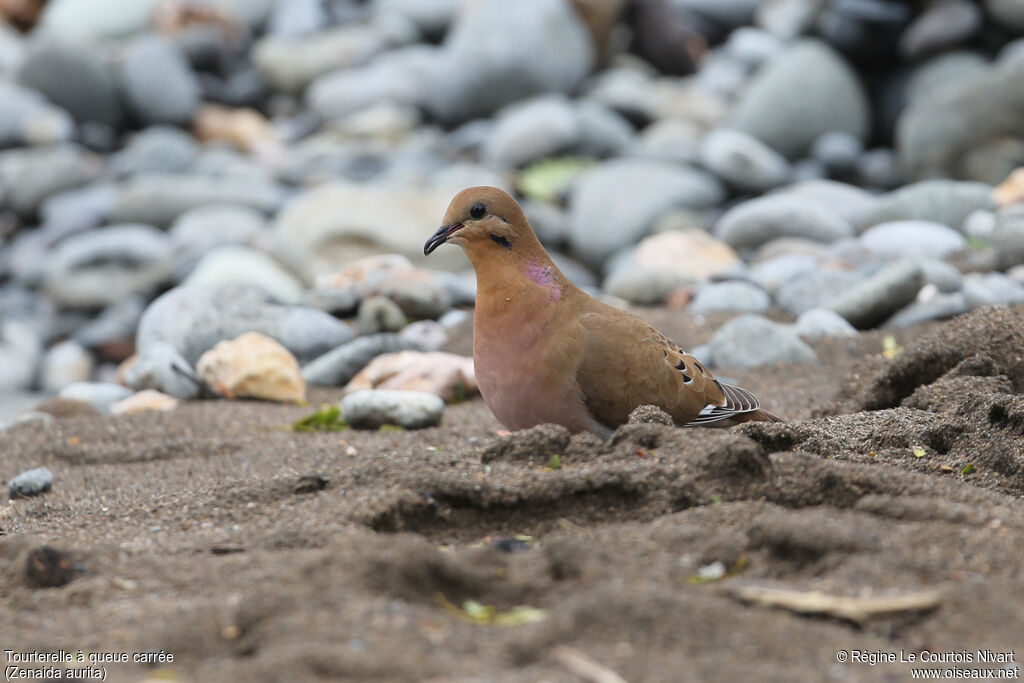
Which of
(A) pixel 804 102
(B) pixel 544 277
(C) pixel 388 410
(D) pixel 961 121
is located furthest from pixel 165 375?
(A) pixel 804 102

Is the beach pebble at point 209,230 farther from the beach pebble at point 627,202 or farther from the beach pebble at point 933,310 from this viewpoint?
the beach pebble at point 933,310

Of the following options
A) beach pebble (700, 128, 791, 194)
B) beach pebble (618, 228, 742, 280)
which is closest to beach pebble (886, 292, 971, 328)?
beach pebble (618, 228, 742, 280)

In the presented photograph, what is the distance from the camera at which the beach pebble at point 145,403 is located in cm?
562

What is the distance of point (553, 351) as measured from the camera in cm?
366

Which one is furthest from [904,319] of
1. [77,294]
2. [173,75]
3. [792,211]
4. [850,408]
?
[173,75]

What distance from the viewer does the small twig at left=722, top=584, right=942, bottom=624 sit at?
209cm

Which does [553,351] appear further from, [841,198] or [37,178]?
[37,178]

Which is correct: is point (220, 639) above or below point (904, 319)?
above

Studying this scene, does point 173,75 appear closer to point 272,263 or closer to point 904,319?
point 272,263

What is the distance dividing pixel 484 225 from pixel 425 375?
1.82 metres

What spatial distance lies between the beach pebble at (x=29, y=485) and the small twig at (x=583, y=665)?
2.62 meters

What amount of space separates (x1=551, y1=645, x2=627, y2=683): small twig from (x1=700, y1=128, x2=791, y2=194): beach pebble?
9151 mm

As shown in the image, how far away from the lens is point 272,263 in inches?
368

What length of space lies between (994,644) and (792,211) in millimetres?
7176
